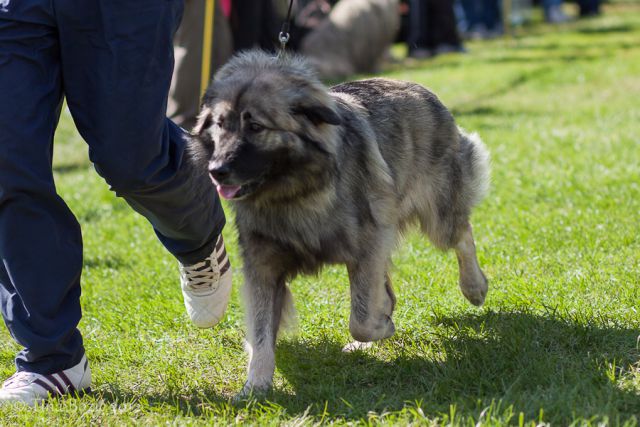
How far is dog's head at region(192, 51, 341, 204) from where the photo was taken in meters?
3.22

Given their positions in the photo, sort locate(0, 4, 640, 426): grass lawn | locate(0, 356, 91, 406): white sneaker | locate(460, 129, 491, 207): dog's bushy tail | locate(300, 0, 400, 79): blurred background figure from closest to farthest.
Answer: locate(0, 4, 640, 426): grass lawn, locate(0, 356, 91, 406): white sneaker, locate(460, 129, 491, 207): dog's bushy tail, locate(300, 0, 400, 79): blurred background figure

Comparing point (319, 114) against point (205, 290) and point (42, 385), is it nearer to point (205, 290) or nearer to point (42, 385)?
point (205, 290)

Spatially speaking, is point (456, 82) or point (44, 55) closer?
point (44, 55)

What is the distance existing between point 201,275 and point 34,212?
0.88 meters

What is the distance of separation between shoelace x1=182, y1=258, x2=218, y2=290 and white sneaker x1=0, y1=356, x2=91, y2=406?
0.63 meters

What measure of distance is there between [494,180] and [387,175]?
2.96 m

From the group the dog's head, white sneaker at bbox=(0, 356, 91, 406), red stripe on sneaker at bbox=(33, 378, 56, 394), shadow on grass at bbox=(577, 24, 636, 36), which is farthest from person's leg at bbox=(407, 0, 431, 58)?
red stripe on sneaker at bbox=(33, 378, 56, 394)

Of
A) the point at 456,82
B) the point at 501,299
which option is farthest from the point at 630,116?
the point at 501,299

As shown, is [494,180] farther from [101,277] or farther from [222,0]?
[222,0]

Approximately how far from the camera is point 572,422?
284 cm

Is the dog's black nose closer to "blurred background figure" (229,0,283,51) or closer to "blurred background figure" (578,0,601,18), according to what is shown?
"blurred background figure" (229,0,283,51)

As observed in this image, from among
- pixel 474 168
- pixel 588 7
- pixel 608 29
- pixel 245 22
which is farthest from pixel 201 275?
pixel 588 7

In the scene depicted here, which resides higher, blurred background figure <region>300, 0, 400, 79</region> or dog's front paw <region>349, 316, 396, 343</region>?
dog's front paw <region>349, 316, 396, 343</region>

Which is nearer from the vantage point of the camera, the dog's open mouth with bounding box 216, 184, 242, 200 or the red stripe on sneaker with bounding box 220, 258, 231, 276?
the dog's open mouth with bounding box 216, 184, 242, 200
